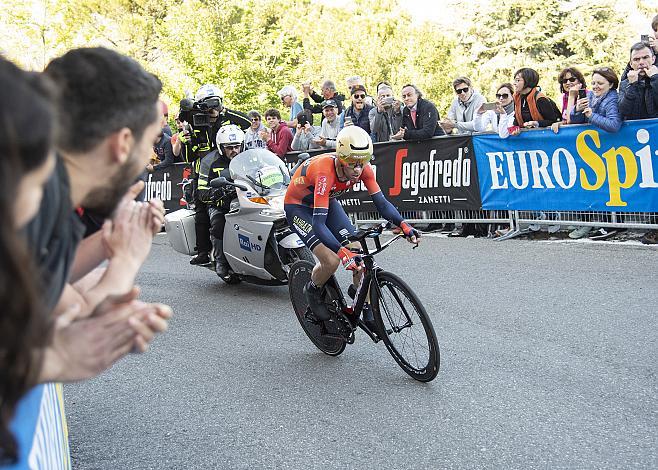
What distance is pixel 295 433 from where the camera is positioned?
15.4ft

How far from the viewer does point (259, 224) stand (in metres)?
8.76

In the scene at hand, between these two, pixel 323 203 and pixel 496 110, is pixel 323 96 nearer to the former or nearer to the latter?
pixel 496 110

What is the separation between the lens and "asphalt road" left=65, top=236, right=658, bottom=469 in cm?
430

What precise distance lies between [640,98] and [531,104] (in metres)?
1.69

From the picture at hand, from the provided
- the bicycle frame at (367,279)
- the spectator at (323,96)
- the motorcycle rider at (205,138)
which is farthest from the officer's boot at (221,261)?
the spectator at (323,96)

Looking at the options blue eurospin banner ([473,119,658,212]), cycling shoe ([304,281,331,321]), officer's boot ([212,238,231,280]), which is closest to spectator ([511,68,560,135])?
blue eurospin banner ([473,119,658,212])

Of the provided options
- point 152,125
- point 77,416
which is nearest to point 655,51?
point 77,416

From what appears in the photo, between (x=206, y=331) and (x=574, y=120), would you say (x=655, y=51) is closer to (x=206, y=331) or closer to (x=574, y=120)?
(x=574, y=120)

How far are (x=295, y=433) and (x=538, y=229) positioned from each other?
7118 mm

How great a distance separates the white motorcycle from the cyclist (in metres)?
1.54

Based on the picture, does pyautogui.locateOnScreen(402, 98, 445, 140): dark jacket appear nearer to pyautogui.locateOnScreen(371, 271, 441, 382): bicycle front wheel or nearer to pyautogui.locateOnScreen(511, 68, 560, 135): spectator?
pyautogui.locateOnScreen(511, 68, 560, 135): spectator

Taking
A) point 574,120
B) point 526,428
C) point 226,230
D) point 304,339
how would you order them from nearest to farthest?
1. point 526,428
2. point 304,339
3. point 226,230
4. point 574,120

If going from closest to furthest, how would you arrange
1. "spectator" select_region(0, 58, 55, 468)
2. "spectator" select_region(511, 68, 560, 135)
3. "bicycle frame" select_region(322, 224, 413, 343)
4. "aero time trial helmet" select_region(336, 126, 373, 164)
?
"spectator" select_region(0, 58, 55, 468) → "bicycle frame" select_region(322, 224, 413, 343) → "aero time trial helmet" select_region(336, 126, 373, 164) → "spectator" select_region(511, 68, 560, 135)

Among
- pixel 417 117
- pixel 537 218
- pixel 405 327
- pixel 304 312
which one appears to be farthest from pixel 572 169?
pixel 405 327
